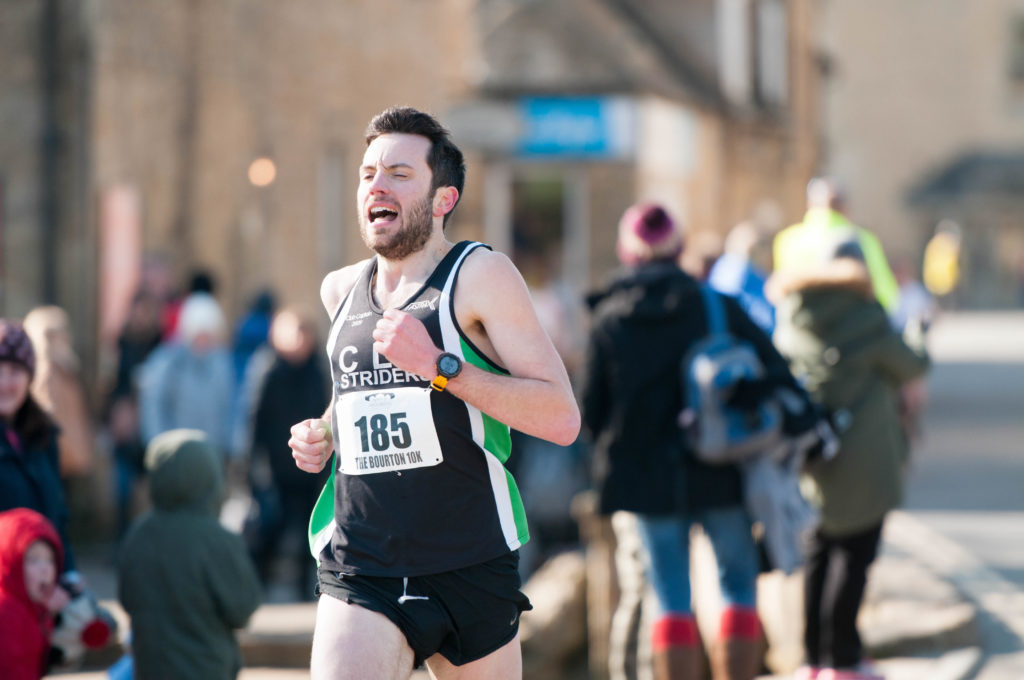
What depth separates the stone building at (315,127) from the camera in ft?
43.0

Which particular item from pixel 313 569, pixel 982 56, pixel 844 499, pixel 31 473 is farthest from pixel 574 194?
pixel 982 56

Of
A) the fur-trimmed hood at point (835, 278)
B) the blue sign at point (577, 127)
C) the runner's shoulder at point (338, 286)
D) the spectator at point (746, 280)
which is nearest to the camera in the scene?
the runner's shoulder at point (338, 286)

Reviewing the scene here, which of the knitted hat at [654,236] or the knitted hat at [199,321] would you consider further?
the knitted hat at [199,321]

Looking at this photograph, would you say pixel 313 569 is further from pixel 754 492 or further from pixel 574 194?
pixel 574 194

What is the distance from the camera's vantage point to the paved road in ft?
31.0

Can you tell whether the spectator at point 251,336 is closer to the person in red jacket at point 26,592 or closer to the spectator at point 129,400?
the spectator at point 129,400

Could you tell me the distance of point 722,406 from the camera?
6.55 m

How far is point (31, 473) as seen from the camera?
5.89 metres

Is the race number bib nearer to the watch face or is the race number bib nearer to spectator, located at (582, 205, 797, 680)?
the watch face

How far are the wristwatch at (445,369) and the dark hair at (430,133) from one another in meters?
0.48

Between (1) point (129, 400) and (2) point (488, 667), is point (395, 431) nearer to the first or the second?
(2) point (488, 667)

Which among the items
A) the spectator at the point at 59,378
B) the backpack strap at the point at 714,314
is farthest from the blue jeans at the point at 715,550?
the spectator at the point at 59,378

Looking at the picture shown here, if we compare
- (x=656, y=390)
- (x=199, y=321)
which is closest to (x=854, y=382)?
(x=656, y=390)

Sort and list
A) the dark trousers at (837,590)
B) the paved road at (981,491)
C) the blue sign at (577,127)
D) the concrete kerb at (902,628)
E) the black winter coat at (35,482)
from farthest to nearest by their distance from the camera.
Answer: the blue sign at (577,127) → the paved road at (981,491) → the concrete kerb at (902,628) → the dark trousers at (837,590) → the black winter coat at (35,482)
